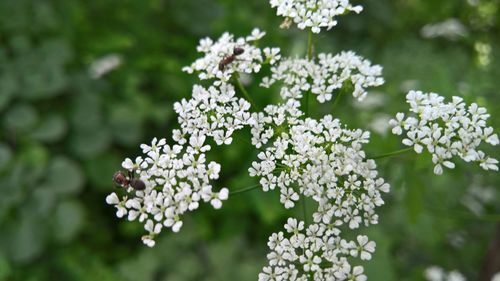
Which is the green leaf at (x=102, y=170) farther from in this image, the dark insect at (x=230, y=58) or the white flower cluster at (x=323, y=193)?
the white flower cluster at (x=323, y=193)

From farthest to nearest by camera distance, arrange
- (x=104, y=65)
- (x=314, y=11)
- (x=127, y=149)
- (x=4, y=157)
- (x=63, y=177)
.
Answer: (x=127, y=149)
(x=104, y=65)
(x=63, y=177)
(x=4, y=157)
(x=314, y=11)

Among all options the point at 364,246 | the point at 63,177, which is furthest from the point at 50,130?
the point at 364,246

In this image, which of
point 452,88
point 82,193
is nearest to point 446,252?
point 452,88

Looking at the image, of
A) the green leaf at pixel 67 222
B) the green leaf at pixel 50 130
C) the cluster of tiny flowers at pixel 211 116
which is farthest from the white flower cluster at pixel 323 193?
the green leaf at pixel 50 130

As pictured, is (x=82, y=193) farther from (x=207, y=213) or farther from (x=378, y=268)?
(x=378, y=268)

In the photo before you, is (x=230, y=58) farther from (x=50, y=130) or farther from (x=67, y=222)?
(x=50, y=130)
